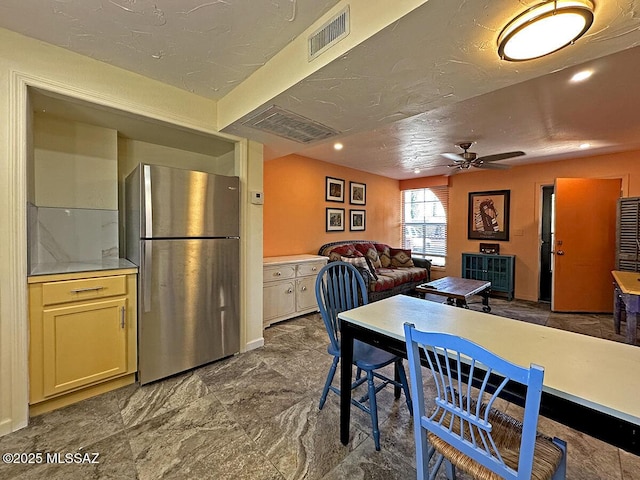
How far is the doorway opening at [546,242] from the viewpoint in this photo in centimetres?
482

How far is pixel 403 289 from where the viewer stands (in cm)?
479

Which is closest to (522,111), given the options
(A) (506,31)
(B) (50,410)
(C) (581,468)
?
(A) (506,31)

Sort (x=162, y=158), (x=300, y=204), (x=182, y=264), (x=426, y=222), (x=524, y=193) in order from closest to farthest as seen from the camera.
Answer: (x=182, y=264) < (x=162, y=158) < (x=300, y=204) < (x=524, y=193) < (x=426, y=222)

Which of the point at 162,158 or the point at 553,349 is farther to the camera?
the point at 162,158

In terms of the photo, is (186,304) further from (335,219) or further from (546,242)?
(546,242)

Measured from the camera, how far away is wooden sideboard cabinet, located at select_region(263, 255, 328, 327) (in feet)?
11.4

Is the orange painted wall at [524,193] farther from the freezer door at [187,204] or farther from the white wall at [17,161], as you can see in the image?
the white wall at [17,161]

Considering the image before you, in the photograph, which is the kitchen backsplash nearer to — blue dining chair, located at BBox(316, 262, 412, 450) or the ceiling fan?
blue dining chair, located at BBox(316, 262, 412, 450)

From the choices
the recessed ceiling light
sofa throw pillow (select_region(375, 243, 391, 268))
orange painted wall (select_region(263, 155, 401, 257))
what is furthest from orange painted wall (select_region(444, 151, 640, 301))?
the recessed ceiling light

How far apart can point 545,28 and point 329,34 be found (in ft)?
3.12

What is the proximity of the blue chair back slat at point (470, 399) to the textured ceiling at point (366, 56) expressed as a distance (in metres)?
1.28

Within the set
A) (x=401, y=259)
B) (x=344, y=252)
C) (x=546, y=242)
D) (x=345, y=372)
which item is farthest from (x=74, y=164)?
(x=546, y=242)

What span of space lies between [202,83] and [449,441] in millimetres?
2685

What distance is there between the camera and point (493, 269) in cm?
509
